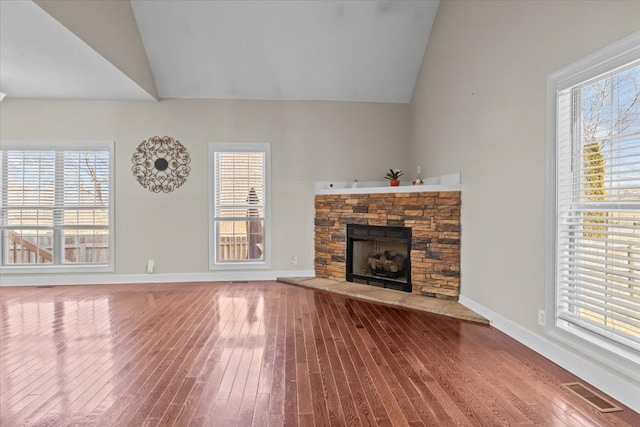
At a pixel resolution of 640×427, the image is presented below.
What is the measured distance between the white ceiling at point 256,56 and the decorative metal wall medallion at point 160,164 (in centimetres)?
73

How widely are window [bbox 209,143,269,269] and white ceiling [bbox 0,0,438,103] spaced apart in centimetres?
96

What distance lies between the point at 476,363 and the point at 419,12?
4361 millimetres

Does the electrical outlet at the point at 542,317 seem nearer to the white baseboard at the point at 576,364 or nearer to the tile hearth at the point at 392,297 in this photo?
the white baseboard at the point at 576,364

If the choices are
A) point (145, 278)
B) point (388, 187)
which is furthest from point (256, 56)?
point (145, 278)

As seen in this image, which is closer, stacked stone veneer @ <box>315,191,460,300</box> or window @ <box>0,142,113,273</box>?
stacked stone veneer @ <box>315,191,460,300</box>

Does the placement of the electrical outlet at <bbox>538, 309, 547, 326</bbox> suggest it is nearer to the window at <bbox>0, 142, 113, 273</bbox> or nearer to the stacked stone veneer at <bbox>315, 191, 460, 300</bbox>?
the stacked stone veneer at <bbox>315, 191, 460, 300</bbox>

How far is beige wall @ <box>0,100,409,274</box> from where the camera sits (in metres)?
5.44

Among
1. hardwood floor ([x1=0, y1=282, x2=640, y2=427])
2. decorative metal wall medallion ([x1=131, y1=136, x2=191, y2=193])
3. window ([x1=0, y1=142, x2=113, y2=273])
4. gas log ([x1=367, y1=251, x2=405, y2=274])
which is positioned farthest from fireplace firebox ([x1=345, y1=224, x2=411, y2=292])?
window ([x1=0, y1=142, x2=113, y2=273])

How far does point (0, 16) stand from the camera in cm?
309

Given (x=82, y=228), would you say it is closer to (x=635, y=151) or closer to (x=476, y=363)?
(x=476, y=363)

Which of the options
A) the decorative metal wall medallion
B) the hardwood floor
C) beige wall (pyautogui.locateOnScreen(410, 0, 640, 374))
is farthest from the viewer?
the decorative metal wall medallion

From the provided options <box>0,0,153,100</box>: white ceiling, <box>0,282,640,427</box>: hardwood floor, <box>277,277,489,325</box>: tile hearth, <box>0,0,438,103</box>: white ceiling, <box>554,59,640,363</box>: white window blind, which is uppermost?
<box>0,0,438,103</box>: white ceiling

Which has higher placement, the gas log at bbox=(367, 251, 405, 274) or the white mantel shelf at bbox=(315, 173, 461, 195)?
the white mantel shelf at bbox=(315, 173, 461, 195)

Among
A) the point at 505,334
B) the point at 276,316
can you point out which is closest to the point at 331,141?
the point at 276,316
